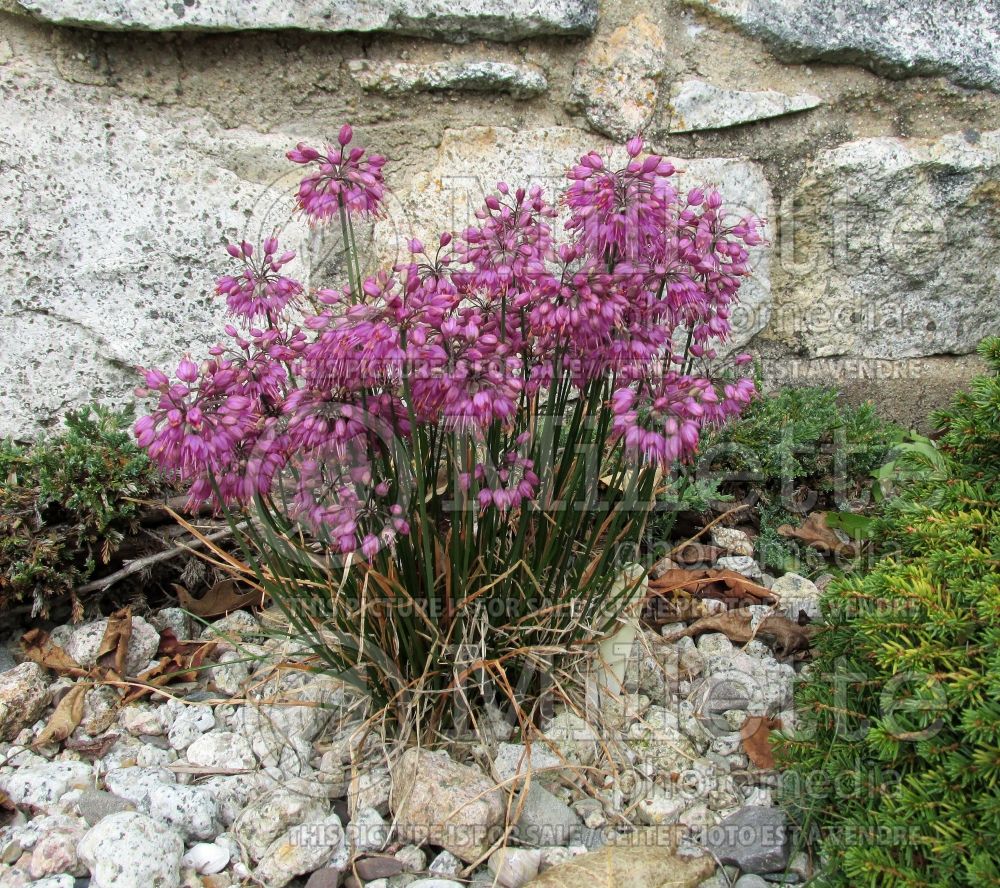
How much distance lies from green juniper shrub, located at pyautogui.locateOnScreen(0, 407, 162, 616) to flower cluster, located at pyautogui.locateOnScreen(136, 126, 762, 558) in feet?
2.89

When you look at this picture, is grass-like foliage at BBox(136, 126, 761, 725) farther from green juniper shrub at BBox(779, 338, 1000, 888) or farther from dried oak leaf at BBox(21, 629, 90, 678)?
dried oak leaf at BBox(21, 629, 90, 678)

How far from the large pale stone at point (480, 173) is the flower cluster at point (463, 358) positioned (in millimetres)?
1040

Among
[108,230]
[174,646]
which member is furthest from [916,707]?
[108,230]

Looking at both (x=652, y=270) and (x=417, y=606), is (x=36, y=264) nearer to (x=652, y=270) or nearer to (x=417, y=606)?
(x=417, y=606)

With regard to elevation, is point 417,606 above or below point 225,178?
below

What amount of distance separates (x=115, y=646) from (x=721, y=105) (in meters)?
2.44

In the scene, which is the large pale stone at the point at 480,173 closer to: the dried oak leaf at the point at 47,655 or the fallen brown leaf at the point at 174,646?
the fallen brown leaf at the point at 174,646

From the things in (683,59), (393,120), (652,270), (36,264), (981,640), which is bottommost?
(981,640)

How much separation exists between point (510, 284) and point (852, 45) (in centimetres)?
183

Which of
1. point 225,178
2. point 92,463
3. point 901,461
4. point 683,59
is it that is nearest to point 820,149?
point 683,59

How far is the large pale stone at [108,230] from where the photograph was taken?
272 centimetres

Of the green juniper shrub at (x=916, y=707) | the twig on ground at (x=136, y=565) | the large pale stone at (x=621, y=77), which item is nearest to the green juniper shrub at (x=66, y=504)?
the twig on ground at (x=136, y=565)

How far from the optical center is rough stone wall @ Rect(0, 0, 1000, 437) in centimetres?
271

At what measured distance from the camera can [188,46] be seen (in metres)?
2.73
